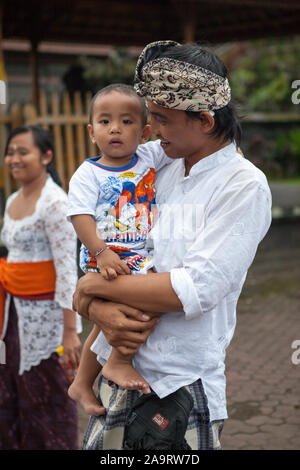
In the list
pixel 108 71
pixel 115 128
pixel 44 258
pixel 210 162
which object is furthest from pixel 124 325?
pixel 108 71

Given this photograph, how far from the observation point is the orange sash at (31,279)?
10.7ft

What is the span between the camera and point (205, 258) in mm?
1745

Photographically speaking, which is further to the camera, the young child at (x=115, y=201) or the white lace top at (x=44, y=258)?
the white lace top at (x=44, y=258)

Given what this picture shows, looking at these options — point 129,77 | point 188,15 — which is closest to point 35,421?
point 188,15

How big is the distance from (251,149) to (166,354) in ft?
45.6

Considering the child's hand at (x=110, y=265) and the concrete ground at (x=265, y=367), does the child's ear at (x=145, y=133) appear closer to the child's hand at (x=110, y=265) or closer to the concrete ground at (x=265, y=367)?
the child's hand at (x=110, y=265)

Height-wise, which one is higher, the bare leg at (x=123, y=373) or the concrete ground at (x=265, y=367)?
the bare leg at (x=123, y=373)

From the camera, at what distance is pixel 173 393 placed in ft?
6.11

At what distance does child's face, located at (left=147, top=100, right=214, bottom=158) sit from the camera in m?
1.86

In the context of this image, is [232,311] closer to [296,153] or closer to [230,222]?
[230,222]

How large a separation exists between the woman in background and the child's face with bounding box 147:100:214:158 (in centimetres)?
143

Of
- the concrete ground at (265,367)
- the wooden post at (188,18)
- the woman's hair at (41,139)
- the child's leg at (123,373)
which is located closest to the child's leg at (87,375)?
the child's leg at (123,373)

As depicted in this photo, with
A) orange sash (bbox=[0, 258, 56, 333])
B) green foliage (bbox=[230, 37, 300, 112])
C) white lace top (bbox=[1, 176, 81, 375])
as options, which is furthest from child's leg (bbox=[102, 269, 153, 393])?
green foliage (bbox=[230, 37, 300, 112])

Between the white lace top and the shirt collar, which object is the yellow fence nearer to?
the white lace top
